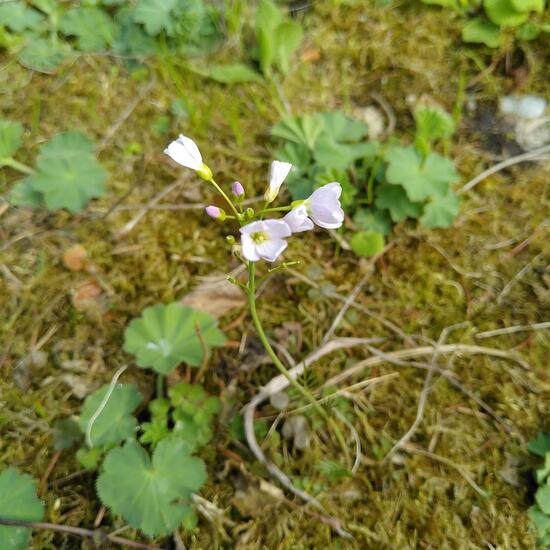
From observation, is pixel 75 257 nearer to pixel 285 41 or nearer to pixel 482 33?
pixel 285 41

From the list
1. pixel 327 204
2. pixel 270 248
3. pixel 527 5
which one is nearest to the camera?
pixel 270 248

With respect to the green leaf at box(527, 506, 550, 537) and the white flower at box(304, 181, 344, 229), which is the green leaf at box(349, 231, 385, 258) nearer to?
the white flower at box(304, 181, 344, 229)

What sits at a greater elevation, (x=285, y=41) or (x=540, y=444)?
(x=285, y=41)

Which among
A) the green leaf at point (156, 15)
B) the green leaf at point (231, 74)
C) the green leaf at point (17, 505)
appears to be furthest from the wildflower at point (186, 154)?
the green leaf at point (156, 15)

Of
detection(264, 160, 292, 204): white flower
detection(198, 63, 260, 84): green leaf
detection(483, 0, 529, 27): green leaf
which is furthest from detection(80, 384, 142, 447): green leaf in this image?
detection(483, 0, 529, 27): green leaf

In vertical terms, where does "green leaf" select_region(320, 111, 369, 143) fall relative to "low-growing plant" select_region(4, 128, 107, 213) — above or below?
above

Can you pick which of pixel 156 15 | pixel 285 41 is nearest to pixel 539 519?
pixel 285 41
